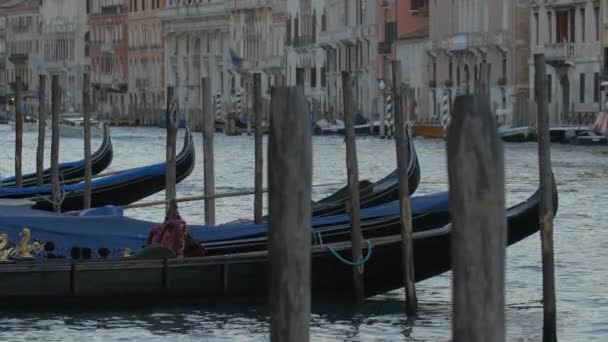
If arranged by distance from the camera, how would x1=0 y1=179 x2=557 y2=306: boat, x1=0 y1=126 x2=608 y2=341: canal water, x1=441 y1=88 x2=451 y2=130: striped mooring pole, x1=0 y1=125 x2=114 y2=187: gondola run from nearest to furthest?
x1=0 y1=126 x2=608 y2=341: canal water
x1=0 y1=179 x2=557 y2=306: boat
x1=0 y1=125 x2=114 y2=187: gondola
x1=441 y1=88 x2=451 y2=130: striped mooring pole

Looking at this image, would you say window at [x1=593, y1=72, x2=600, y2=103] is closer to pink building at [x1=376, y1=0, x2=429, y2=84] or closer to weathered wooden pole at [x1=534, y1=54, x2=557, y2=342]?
pink building at [x1=376, y1=0, x2=429, y2=84]

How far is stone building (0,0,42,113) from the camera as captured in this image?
74000 millimetres

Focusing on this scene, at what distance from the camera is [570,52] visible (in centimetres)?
3594

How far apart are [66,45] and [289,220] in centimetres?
6708

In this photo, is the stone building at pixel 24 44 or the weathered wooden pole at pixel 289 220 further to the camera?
the stone building at pixel 24 44

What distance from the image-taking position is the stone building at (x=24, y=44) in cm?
7400

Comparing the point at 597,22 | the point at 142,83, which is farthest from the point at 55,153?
the point at 142,83

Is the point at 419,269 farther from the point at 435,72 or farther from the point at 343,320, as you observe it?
the point at 435,72

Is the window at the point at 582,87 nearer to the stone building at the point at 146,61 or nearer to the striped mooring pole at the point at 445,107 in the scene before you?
the striped mooring pole at the point at 445,107

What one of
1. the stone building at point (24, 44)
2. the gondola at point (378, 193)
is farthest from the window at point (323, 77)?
the gondola at point (378, 193)

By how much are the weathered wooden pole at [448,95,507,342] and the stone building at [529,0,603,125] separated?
30.3 m

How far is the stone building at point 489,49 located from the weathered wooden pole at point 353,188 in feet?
87.6

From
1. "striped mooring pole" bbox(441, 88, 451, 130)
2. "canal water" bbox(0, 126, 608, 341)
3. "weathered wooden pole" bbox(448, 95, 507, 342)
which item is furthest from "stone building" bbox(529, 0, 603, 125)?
"weathered wooden pole" bbox(448, 95, 507, 342)

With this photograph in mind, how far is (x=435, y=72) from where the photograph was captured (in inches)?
1679
